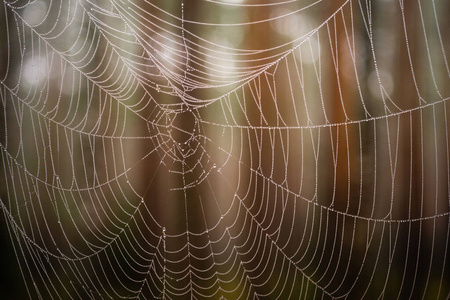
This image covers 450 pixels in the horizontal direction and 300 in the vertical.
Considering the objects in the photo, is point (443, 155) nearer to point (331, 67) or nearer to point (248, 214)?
point (331, 67)

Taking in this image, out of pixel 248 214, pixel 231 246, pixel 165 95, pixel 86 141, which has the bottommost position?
pixel 231 246

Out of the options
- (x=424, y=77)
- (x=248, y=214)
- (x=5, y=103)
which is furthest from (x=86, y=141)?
(x=424, y=77)

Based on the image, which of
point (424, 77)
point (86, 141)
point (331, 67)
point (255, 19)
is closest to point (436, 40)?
point (424, 77)

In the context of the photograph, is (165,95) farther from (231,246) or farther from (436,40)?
(436,40)

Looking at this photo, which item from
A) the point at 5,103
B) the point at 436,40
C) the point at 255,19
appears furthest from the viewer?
the point at 255,19

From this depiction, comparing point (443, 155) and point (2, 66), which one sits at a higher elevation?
point (2, 66)

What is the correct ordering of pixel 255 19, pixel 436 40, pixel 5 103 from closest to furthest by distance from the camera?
Result: pixel 5 103 → pixel 436 40 → pixel 255 19

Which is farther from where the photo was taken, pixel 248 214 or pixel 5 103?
pixel 248 214
